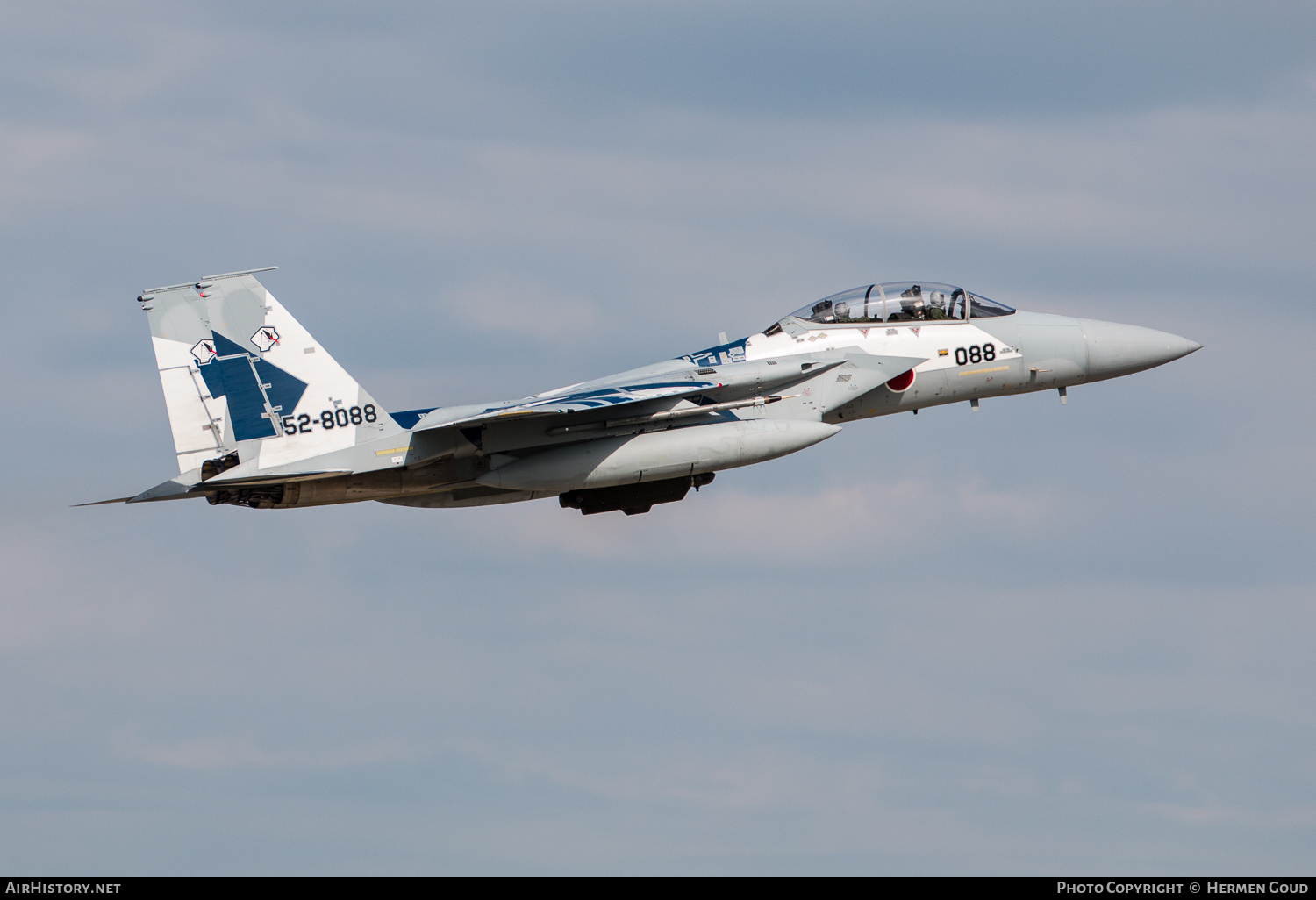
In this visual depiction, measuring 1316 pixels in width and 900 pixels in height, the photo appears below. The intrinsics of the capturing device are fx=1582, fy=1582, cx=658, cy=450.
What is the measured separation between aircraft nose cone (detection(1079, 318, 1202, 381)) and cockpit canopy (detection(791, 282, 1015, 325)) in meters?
1.67

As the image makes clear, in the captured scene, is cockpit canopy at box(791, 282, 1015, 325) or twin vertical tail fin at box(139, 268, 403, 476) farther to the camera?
cockpit canopy at box(791, 282, 1015, 325)

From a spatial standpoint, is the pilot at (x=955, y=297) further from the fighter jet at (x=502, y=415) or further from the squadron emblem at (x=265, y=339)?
the squadron emblem at (x=265, y=339)

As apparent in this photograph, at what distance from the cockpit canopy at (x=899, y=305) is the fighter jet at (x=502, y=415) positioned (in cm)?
4

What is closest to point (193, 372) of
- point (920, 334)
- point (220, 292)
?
point (220, 292)

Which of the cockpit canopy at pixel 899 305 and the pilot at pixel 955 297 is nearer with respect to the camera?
the cockpit canopy at pixel 899 305

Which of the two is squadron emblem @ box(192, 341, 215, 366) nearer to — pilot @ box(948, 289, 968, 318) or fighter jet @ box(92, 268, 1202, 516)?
fighter jet @ box(92, 268, 1202, 516)

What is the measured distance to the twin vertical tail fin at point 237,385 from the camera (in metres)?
23.9

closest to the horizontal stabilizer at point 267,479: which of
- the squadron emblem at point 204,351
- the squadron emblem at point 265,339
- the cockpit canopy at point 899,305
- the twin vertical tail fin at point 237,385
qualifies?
the twin vertical tail fin at point 237,385

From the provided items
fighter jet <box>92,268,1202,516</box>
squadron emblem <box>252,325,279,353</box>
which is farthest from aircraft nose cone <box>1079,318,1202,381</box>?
squadron emblem <box>252,325,279,353</box>

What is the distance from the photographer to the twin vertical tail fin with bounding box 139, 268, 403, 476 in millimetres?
23938

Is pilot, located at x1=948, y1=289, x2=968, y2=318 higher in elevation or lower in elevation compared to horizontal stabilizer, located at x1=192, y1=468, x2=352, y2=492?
higher

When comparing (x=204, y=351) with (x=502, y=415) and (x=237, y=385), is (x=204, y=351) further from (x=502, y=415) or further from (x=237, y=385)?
(x=502, y=415)

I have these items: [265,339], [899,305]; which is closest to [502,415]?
[265,339]
